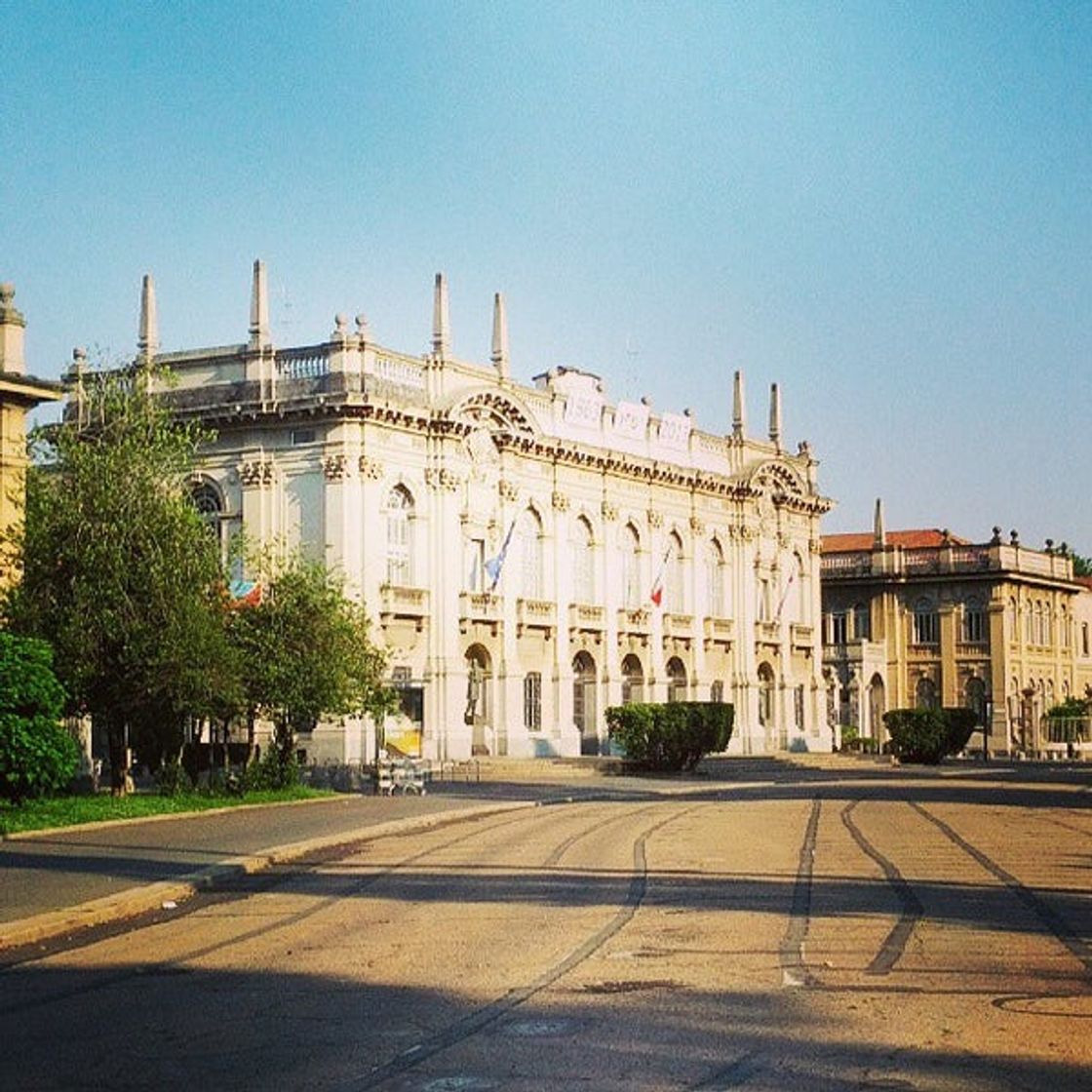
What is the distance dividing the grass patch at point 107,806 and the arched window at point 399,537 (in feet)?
63.0

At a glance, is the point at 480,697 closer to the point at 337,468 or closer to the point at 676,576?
the point at 337,468

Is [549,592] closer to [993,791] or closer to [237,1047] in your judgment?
[993,791]

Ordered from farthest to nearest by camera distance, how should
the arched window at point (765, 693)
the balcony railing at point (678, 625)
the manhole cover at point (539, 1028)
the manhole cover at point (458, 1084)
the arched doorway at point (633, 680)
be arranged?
the arched window at point (765, 693)
the balcony railing at point (678, 625)
the arched doorway at point (633, 680)
the manhole cover at point (539, 1028)
the manhole cover at point (458, 1084)

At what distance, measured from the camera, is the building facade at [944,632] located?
94.2 meters

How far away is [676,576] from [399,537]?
55.7 ft

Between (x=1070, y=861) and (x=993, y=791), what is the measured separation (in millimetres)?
24433

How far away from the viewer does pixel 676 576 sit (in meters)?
72.2

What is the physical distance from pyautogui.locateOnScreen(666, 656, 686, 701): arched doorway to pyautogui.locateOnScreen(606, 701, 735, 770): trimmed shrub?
34.3 feet

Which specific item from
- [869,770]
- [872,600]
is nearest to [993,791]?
[869,770]

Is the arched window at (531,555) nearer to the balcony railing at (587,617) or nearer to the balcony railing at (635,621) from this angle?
the balcony railing at (587,617)

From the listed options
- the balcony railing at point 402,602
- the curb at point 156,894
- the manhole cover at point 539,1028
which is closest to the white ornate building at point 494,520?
the balcony railing at point 402,602

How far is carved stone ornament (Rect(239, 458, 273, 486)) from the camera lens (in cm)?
5719

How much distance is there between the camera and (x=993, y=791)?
46156mm

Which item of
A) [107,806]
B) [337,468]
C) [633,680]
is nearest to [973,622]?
[633,680]
